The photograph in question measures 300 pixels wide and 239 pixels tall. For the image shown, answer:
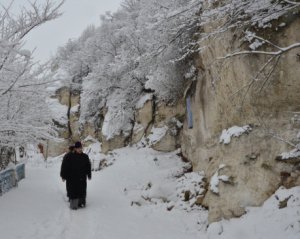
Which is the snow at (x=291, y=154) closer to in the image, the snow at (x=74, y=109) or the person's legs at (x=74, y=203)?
the person's legs at (x=74, y=203)

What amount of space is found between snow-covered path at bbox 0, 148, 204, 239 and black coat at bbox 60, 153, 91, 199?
498 mm

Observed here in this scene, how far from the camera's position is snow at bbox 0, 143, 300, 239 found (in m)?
6.36

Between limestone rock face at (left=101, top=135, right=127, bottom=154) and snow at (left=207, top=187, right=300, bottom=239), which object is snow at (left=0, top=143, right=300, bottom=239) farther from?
limestone rock face at (left=101, top=135, right=127, bottom=154)

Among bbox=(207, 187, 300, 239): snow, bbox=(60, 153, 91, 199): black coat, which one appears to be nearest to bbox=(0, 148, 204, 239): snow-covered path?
bbox=(60, 153, 91, 199): black coat

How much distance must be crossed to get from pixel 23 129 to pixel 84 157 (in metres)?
2.54

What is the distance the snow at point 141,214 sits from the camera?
20.9ft

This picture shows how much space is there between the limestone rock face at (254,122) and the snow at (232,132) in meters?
0.09

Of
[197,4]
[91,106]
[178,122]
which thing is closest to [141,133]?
[178,122]

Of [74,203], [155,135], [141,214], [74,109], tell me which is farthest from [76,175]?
[74,109]

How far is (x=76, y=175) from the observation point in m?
10.1

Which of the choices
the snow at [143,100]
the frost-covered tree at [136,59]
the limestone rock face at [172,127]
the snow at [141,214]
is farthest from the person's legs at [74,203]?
the snow at [143,100]

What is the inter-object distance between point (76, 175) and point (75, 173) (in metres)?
0.06

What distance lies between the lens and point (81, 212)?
370 inches

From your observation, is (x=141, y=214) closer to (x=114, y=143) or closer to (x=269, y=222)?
(x=269, y=222)
